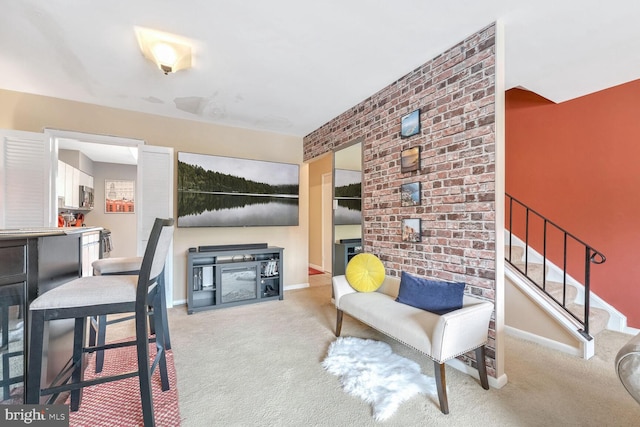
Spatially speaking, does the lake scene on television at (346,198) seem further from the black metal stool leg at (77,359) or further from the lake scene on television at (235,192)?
the black metal stool leg at (77,359)

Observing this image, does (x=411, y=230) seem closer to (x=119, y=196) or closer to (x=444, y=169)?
(x=444, y=169)

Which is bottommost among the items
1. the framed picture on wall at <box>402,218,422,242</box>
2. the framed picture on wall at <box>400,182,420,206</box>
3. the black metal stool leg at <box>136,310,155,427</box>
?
the black metal stool leg at <box>136,310,155,427</box>

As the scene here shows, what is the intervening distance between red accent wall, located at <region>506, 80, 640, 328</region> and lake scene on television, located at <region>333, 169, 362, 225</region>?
7.22 feet

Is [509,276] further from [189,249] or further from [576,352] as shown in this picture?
[189,249]

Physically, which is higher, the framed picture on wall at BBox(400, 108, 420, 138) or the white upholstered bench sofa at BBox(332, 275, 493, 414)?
the framed picture on wall at BBox(400, 108, 420, 138)

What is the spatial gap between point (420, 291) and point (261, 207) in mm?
2738

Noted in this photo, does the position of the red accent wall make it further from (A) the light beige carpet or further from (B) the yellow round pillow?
(B) the yellow round pillow

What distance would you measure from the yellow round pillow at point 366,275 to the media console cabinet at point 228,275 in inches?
61.5

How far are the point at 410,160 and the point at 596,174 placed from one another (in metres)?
2.25

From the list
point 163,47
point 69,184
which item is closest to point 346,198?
point 163,47

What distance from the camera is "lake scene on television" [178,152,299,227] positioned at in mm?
3805

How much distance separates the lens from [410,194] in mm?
2635

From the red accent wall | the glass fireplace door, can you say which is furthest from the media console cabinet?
the red accent wall

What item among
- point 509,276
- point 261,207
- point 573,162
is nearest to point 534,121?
point 573,162
